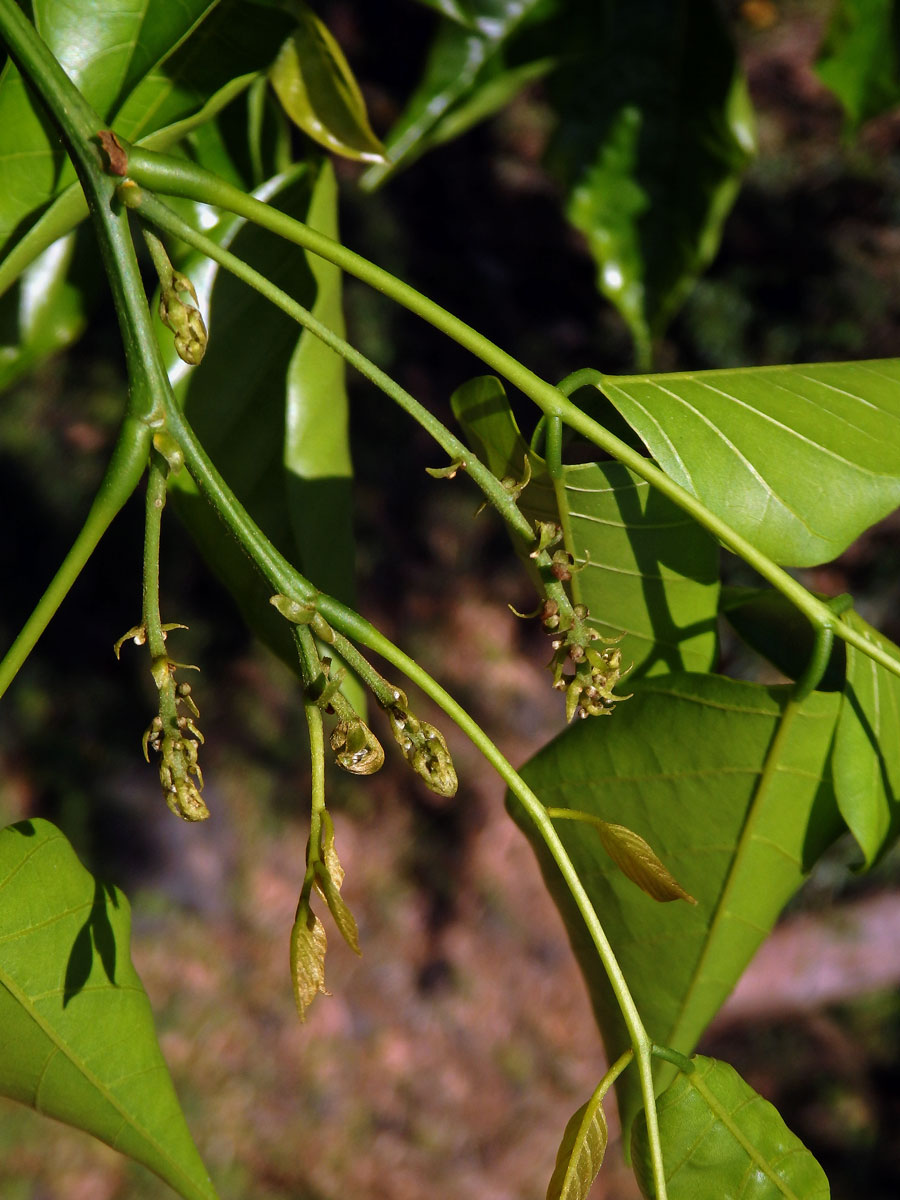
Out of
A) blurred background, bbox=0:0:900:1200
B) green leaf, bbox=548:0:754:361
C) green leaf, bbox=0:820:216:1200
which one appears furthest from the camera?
blurred background, bbox=0:0:900:1200

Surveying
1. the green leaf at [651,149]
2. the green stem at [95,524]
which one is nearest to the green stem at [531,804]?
the green stem at [95,524]

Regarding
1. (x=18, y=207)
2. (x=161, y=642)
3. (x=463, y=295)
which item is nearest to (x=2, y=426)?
(x=463, y=295)

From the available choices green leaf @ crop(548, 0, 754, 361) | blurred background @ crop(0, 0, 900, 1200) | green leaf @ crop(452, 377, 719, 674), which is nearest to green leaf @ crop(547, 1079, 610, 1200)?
green leaf @ crop(452, 377, 719, 674)

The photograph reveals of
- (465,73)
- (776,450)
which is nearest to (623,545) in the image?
(776,450)

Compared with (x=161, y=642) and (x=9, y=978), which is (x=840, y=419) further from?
(x=9, y=978)

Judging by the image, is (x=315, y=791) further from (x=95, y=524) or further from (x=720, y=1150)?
(x=720, y=1150)

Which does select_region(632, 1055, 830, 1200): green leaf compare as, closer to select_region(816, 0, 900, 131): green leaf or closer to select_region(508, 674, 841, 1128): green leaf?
select_region(508, 674, 841, 1128): green leaf
